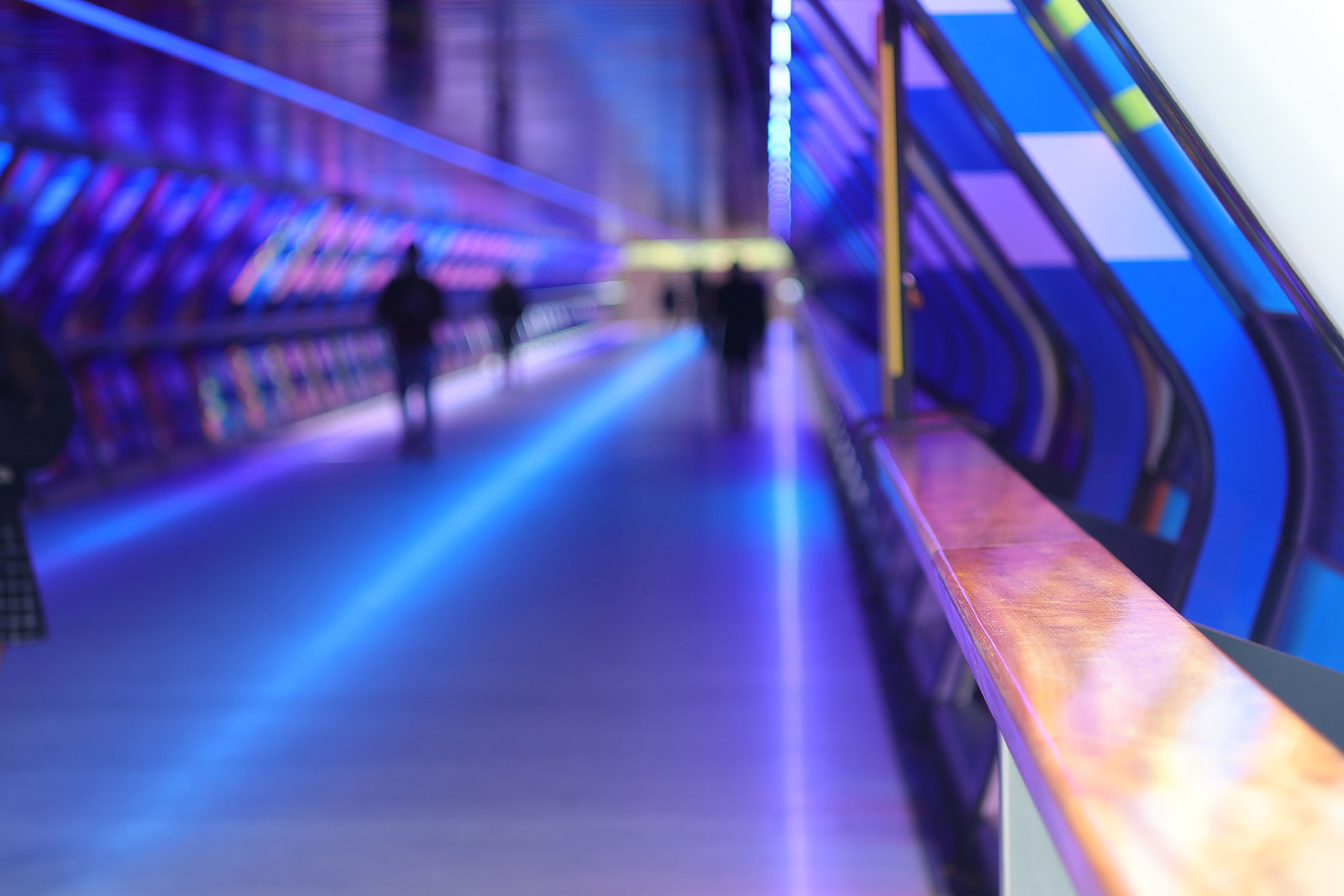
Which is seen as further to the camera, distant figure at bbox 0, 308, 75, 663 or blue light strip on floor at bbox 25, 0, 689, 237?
blue light strip on floor at bbox 25, 0, 689, 237

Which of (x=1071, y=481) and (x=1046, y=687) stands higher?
(x=1046, y=687)

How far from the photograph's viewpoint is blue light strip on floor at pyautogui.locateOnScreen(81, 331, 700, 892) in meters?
4.26

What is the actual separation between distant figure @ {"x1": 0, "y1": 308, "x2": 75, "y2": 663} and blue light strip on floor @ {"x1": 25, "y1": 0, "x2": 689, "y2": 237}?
3.43 metres

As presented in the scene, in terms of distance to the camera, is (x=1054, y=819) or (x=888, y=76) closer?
(x=1054, y=819)

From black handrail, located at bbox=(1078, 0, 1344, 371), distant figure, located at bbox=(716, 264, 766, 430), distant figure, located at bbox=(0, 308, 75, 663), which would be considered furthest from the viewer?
distant figure, located at bbox=(716, 264, 766, 430)

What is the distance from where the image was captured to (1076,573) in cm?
296

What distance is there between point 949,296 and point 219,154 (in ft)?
25.6

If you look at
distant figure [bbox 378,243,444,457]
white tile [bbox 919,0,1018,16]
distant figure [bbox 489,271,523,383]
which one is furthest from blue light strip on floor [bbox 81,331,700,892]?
distant figure [bbox 489,271,523,383]

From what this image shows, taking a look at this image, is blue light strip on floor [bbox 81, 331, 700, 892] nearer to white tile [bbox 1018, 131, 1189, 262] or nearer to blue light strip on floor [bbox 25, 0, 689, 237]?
blue light strip on floor [bbox 25, 0, 689, 237]

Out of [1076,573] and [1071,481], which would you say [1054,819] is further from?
[1071,481]

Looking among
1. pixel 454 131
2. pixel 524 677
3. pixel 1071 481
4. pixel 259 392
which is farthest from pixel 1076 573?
pixel 259 392

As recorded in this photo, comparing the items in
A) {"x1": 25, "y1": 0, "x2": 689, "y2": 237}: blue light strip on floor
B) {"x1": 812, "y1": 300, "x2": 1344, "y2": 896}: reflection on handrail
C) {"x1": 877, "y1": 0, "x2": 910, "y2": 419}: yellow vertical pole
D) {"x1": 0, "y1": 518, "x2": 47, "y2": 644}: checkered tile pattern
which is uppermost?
{"x1": 25, "y1": 0, "x2": 689, "y2": 237}: blue light strip on floor

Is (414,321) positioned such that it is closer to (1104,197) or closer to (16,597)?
(16,597)

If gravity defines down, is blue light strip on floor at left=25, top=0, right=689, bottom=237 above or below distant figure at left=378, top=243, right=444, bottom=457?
above
